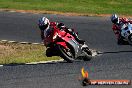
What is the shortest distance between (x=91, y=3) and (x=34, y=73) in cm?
2153

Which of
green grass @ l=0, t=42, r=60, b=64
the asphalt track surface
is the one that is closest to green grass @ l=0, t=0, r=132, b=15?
the asphalt track surface

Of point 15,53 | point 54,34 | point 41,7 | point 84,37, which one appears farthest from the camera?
point 41,7

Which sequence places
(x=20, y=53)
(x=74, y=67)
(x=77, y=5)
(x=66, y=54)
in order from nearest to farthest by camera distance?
(x=74, y=67)
(x=66, y=54)
(x=20, y=53)
(x=77, y=5)

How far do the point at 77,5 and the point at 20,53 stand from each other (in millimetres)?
15483

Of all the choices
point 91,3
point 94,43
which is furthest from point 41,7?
point 94,43

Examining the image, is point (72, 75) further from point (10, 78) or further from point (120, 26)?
point (120, 26)

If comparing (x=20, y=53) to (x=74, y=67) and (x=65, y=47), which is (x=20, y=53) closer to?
(x=65, y=47)

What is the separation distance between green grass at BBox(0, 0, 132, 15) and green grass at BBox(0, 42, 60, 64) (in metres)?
10.9

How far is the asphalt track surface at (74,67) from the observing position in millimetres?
15139

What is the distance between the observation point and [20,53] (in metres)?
21.5

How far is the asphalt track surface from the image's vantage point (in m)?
15.1

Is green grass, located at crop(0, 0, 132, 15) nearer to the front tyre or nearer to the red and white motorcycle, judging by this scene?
the red and white motorcycle

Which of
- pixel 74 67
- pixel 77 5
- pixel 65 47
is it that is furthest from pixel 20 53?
pixel 77 5

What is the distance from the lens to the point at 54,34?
18.4m
